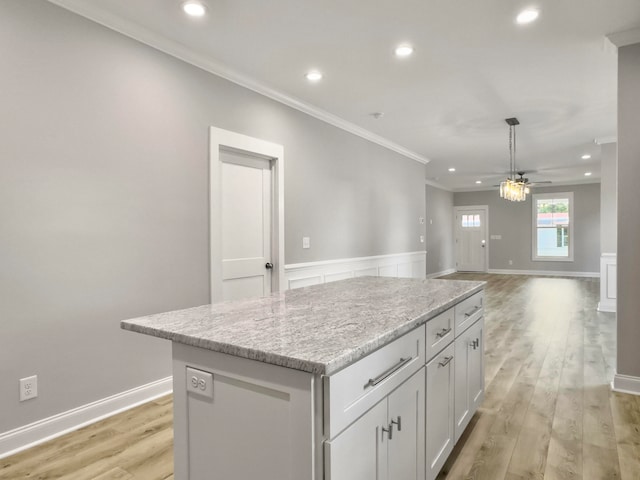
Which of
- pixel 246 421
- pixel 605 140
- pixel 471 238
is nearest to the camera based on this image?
pixel 246 421

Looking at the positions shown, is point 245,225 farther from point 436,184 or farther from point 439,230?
point 439,230

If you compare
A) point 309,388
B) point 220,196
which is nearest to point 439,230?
point 220,196

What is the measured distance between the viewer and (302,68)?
3.41m

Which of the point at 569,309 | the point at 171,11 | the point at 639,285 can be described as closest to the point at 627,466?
the point at 639,285

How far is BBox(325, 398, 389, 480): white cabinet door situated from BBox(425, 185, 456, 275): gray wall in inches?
364

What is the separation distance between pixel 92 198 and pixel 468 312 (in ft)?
7.80

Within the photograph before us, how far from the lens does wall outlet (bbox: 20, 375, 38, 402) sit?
2.21m

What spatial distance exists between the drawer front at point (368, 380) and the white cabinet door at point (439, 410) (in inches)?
7.9

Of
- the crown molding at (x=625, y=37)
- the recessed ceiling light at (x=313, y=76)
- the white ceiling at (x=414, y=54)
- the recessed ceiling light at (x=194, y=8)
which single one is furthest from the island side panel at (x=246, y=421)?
the crown molding at (x=625, y=37)

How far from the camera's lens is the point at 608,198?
5.89 m

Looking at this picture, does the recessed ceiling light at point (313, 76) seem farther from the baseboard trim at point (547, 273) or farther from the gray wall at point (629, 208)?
the baseboard trim at point (547, 273)

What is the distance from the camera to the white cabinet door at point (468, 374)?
210 centimetres

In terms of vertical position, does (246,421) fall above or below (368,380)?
below

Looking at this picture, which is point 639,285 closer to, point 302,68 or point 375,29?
point 375,29
